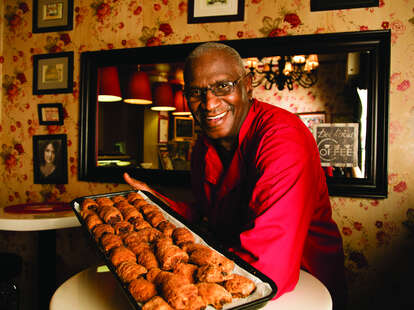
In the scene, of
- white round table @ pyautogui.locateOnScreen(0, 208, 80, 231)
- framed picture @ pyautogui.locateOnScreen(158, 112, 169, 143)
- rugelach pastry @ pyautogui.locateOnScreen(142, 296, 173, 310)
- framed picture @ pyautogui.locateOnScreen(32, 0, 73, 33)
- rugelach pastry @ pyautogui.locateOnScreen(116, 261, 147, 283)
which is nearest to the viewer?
rugelach pastry @ pyautogui.locateOnScreen(142, 296, 173, 310)

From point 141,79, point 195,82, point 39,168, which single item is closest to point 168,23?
point 141,79

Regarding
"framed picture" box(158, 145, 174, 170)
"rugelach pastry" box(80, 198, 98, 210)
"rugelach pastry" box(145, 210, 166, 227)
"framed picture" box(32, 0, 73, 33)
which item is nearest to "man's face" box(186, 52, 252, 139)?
"rugelach pastry" box(145, 210, 166, 227)

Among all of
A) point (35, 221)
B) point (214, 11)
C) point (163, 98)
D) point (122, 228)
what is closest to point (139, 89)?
point (163, 98)

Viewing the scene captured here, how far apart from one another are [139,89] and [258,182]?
1.69 meters

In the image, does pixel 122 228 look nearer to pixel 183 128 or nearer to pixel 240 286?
pixel 240 286

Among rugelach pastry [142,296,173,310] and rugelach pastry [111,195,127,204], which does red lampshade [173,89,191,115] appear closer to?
rugelach pastry [111,195,127,204]

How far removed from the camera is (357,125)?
1.94m

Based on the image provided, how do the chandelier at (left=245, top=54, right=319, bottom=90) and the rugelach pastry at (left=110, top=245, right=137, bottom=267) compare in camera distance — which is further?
the chandelier at (left=245, top=54, right=319, bottom=90)

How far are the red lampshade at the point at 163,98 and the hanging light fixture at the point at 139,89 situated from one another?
2.5 inches

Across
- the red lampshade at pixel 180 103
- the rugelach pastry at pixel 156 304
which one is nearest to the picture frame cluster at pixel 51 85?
the red lampshade at pixel 180 103

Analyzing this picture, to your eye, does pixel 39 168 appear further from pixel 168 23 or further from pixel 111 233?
pixel 111 233

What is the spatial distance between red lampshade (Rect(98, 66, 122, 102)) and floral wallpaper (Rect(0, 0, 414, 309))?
210 millimetres

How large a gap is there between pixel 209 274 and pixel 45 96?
259 centimetres

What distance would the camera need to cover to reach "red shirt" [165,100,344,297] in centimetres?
91
